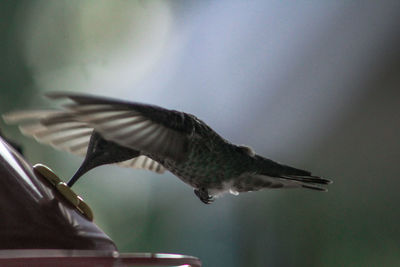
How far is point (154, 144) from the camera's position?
1.92 meters

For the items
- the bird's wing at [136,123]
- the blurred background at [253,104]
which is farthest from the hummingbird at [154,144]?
the blurred background at [253,104]

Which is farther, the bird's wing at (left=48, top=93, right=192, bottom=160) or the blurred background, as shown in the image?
the blurred background

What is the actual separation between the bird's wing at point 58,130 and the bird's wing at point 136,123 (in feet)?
0.28

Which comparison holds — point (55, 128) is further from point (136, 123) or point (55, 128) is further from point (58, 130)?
point (136, 123)

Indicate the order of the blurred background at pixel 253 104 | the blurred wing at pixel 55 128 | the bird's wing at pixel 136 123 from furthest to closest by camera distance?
the blurred background at pixel 253 104, the blurred wing at pixel 55 128, the bird's wing at pixel 136 123

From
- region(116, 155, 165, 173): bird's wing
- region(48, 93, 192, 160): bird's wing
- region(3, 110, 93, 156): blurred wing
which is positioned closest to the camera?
region(48, 93, 192, 160): bird's wing

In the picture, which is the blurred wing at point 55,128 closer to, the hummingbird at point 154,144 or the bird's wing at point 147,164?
the hummingbird at point 154,144

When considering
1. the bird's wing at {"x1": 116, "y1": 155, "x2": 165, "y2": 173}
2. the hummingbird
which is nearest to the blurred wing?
the hummingbird

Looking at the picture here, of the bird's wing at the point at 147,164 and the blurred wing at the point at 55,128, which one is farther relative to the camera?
the bird's wing at the point at 147,164

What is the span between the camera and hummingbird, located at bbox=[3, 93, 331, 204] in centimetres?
174

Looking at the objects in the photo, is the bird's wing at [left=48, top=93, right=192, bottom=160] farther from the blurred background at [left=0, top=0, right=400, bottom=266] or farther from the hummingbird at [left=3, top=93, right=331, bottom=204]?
the blurred background at [left=0, top=0, right=400, bottom=266]

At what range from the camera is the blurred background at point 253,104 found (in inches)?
235

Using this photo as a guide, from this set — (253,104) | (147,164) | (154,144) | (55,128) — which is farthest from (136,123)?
(253,104)

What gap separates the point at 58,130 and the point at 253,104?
4.96 metres
